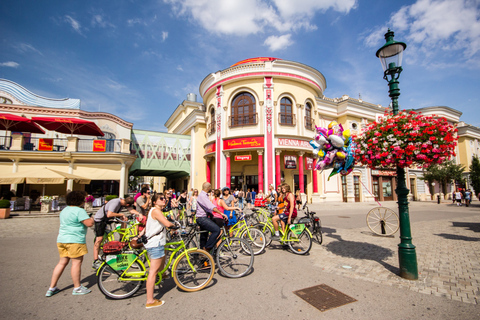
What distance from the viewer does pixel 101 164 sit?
19.3 m

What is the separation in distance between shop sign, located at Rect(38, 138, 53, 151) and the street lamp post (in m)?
22.5

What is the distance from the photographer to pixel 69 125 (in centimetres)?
1848

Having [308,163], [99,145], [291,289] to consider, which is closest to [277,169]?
[308,163]

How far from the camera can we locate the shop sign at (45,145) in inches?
720

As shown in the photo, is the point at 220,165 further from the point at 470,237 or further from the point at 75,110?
the point at 470,237

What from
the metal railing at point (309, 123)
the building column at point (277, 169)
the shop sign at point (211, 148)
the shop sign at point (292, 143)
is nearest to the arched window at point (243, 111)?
the shop sign at point (211, 148)

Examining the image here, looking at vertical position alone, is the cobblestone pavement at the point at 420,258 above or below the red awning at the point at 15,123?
below

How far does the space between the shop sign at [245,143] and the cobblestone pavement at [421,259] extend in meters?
12.8

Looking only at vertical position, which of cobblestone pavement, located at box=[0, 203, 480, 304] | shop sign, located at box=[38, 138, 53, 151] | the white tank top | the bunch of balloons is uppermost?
shop sign, located at box=[38, 138, 53, 151]

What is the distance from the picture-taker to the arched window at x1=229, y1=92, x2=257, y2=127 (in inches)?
864

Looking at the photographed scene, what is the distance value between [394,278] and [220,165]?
18446 mm

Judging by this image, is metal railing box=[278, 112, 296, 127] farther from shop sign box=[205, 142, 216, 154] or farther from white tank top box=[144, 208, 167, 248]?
white tank top box=[144, 208, 167, 248]

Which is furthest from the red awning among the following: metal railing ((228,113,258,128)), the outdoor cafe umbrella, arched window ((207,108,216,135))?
metal railing ((228,113,258,128))

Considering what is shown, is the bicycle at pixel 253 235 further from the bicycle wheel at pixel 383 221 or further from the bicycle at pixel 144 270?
the bicycle wheel at pixel 383 221
